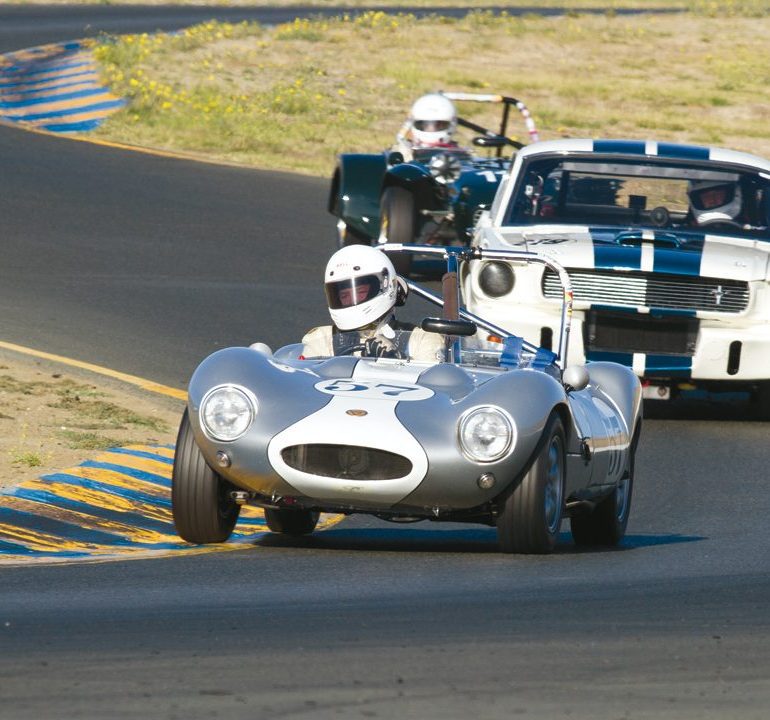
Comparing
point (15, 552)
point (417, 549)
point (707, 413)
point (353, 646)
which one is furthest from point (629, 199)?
point (353, 646)

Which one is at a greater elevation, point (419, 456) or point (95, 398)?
point (419, 456)

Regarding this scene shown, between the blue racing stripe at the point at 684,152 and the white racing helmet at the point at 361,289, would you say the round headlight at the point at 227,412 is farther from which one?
the blue racing stripe at the point at 684,152

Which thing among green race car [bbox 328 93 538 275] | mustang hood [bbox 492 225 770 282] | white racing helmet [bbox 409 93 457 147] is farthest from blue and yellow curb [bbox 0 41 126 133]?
mustang hood [bbox 492 225 770 282]

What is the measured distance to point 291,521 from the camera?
8.05 meters

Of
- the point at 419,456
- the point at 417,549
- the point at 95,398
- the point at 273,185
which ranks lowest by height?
the point at 273,185

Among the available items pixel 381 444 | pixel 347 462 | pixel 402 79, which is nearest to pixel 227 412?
pixel 347 462

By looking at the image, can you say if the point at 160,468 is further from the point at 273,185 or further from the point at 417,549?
the point at 273,185

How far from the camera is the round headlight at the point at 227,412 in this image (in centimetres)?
705

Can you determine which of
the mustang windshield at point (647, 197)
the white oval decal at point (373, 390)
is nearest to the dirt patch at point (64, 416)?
the white oval decal at point (373, 390)

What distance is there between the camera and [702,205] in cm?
1236

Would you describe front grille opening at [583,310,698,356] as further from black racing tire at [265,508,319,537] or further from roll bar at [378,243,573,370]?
black racing tire at [265,508,319,537]

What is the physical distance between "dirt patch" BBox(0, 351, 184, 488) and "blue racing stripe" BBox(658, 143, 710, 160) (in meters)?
3.69

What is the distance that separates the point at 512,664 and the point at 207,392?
2424mm

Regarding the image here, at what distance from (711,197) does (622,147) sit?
29.0 inches
